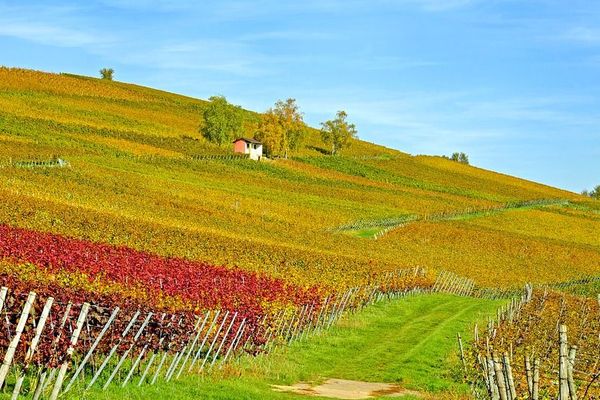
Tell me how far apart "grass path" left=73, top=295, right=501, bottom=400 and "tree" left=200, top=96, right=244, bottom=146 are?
293 feet

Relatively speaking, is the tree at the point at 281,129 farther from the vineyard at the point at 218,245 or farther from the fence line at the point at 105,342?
the fence line at the point at 105,342

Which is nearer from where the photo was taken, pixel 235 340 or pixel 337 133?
pixel 235 340

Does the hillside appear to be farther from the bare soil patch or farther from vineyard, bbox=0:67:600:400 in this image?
the bare soil patch

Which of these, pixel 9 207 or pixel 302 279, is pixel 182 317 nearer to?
pixel 302 279

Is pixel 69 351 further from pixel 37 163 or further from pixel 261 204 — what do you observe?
pixel 261 204

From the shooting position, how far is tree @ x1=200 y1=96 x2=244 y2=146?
129 metres

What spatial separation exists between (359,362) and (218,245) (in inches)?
1022

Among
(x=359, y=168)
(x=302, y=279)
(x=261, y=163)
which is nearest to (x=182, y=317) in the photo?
(x=302, y=279)

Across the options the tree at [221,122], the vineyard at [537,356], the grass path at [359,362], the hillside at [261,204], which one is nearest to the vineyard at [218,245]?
the vineyard at [537,356]

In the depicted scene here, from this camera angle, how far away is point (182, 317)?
850 inches

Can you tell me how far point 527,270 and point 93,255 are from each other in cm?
5021

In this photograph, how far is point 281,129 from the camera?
130625 millimetres

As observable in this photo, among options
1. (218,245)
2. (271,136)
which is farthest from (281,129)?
(218,245)

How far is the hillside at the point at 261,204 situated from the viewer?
52.8 m
